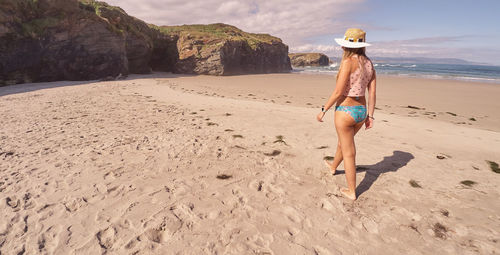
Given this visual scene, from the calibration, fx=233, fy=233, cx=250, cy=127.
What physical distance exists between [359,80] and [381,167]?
205 cm

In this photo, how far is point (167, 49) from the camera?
28.1m

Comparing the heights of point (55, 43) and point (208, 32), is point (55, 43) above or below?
below

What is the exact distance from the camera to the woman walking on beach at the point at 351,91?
2.74 meters

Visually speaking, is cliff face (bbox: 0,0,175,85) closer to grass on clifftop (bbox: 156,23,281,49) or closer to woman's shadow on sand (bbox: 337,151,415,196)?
grass on clifftop (bbox: 156,23,281,49)

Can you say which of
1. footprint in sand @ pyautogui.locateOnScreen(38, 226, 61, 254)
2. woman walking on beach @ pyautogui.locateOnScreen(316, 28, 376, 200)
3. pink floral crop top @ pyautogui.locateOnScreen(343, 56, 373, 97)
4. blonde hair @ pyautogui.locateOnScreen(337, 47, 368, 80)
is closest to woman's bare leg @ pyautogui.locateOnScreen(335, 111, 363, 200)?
woman walking on beach @ pyautogui.locateOnScreen(316, 28, 376, 200)

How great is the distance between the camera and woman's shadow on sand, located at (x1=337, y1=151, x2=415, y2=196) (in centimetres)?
347

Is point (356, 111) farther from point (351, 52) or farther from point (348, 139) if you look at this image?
point (351, 52)

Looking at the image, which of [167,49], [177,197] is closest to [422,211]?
[177,197]

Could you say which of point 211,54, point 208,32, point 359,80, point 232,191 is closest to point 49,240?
point 232,191

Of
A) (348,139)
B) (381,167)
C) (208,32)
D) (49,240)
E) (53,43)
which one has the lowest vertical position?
(381,167)

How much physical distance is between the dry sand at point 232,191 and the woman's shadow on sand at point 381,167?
33mm

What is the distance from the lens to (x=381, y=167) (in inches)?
160

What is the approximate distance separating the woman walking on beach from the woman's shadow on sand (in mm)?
520

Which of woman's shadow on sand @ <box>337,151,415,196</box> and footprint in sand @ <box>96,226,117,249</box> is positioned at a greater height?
footprint in sand @ <box>96,226,117,249</box>
